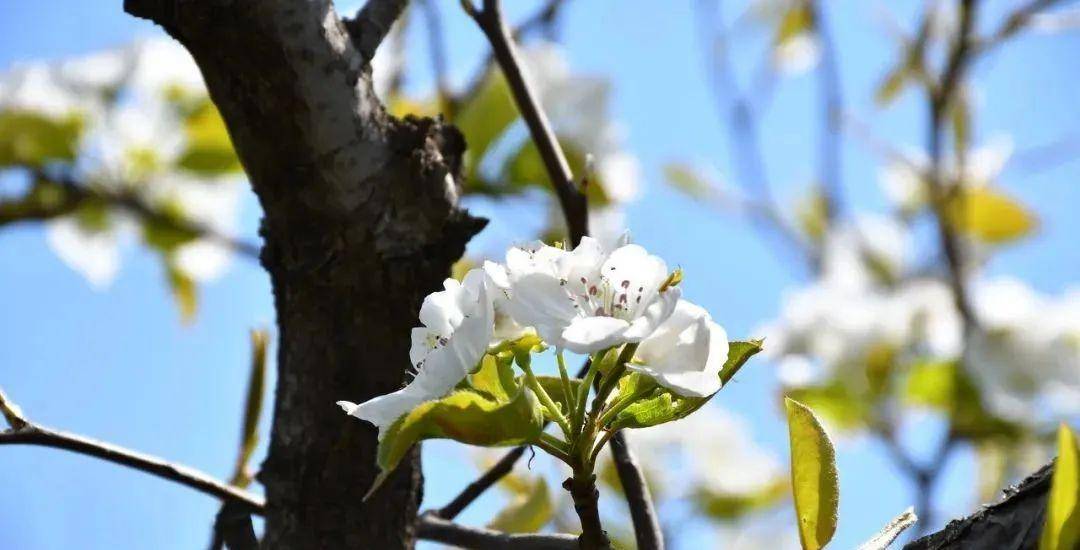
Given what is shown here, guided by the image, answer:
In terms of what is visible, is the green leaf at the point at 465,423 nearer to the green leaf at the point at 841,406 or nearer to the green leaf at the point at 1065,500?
the green leaf at the point at 1065,500

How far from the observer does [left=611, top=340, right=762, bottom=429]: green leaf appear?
44cm

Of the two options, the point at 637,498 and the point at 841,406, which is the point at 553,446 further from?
the point at 841,406

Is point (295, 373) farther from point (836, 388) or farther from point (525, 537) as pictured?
point (836, 388)

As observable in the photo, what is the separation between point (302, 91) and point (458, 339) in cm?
21

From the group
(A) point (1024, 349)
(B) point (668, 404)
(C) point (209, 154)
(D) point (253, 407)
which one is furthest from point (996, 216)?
(B) point (668, 404)

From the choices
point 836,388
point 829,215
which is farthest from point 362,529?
point 829,215

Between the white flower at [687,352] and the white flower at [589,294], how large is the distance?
0.4 inches

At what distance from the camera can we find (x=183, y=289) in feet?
4.69

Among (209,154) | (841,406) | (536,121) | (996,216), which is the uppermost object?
(996,216)

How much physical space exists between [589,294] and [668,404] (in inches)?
2.1

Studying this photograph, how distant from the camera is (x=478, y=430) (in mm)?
401

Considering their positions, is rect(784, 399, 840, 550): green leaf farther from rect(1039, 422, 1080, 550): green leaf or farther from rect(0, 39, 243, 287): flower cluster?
rect(0, 39, 243, 287): flower cluster

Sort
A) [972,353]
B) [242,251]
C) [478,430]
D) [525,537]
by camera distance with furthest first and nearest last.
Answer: [972,353], [242,251], [525,537], [478,430]

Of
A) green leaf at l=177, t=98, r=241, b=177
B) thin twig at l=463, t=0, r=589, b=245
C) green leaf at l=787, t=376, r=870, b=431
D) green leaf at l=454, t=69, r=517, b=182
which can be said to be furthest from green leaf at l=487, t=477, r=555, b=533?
green leaf at l=787, t=376, r=870, b=431
